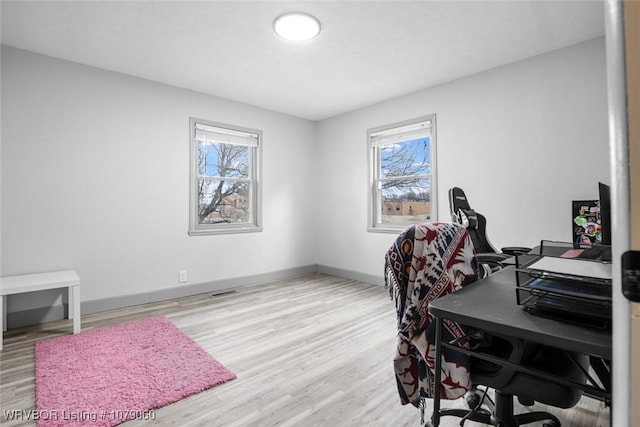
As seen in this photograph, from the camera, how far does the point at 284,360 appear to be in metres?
2.27

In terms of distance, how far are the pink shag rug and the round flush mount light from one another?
268cm

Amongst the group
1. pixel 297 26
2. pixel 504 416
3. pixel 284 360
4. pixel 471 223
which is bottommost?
pixel 284 360

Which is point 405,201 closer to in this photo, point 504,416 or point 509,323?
point 504,416

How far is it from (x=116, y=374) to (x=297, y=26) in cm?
291

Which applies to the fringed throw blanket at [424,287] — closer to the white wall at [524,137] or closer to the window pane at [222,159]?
the white wall at [524,137]

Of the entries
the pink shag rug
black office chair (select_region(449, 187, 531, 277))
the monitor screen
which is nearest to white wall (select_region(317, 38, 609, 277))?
black office chair (select_region(449, 187, 531, 277))

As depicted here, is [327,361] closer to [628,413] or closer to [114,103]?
[628,413]

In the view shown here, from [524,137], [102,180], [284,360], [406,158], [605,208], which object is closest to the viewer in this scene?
[605,208]

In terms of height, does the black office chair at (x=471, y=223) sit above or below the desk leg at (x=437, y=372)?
above

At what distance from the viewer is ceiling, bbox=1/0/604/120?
2307mm

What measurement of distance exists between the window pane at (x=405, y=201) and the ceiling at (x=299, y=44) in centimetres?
130

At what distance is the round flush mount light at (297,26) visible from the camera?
7.87 feet

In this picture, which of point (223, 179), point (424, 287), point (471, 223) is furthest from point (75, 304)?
point (471, 223)

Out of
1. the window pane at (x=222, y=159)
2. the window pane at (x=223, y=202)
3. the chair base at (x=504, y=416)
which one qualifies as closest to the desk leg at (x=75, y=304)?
the window pane at (x=223, y=202)
